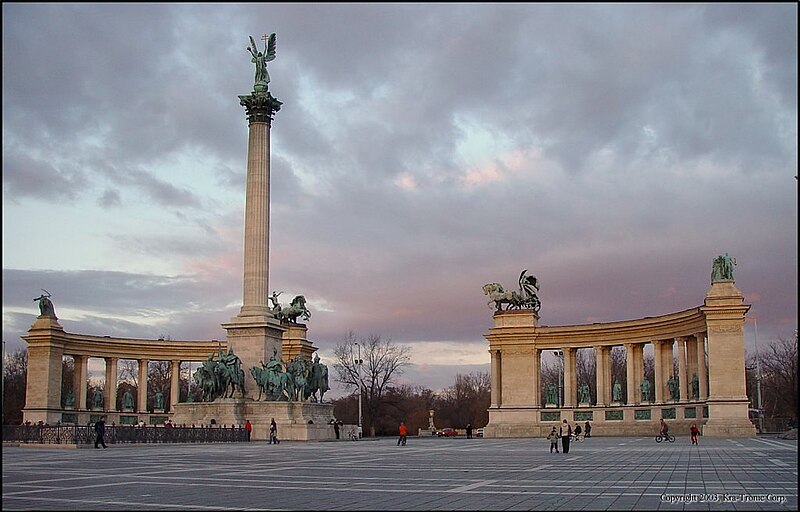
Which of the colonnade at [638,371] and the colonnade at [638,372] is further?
the colonnade at [638,371]

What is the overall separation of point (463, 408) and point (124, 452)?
116 m

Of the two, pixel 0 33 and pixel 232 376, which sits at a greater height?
pixel 0 33

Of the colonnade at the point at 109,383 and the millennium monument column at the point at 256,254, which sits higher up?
the millennium monument column at the point at 256,254

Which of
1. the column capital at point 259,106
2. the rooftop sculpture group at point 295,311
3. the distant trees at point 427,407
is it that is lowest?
the distant trees at point 427,407

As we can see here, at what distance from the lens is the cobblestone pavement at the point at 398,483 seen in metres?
17.9

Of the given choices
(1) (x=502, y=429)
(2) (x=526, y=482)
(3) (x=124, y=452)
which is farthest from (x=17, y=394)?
(2) (x=526, y=482)

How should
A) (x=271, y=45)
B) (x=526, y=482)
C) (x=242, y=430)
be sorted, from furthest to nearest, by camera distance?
(x=271, y=45) → (x=242, y=430) → (x=526, y=482)

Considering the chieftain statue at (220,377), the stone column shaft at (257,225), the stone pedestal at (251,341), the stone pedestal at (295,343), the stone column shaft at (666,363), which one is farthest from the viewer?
the stone pedestal at (295,343)

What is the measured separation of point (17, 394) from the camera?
112500 millimetres

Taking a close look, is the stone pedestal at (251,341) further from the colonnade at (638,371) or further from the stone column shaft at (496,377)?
the colonnade at (638,371)

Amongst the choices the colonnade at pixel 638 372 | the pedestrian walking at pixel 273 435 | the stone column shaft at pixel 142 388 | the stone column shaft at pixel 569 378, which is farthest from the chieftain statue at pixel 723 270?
the stone column shaft at pixel 142 388

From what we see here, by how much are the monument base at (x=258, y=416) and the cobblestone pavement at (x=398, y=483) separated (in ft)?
67.2

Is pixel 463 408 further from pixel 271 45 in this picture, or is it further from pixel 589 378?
pixel 271 45
